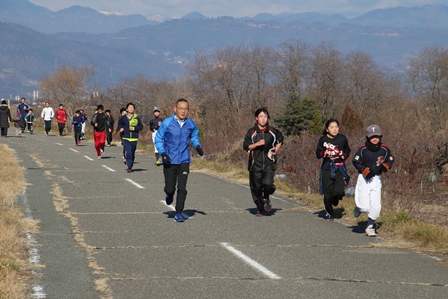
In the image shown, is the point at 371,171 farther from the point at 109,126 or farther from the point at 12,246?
the point at 109,126

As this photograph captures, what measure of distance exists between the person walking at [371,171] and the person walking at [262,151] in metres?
1.69

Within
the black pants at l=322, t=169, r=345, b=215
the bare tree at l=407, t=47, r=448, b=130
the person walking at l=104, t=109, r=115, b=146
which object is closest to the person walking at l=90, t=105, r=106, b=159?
the person walking at l=104, t=109, r=115, b=146

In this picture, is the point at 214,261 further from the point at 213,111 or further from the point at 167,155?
the point at 213,111

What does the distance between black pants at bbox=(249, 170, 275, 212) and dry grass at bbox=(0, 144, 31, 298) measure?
3.80 metres

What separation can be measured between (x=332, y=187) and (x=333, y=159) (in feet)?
1.59

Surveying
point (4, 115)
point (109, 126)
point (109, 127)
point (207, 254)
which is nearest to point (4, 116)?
point (4, 115)

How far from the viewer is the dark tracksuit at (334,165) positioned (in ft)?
40.0

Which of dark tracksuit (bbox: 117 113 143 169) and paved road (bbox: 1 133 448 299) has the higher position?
dark tracksuit (bbox: 117 113 143 169)

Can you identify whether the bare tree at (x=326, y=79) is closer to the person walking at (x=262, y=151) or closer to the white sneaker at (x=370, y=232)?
the person walking at (x=262, y=151)

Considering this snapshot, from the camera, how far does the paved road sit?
7535mm

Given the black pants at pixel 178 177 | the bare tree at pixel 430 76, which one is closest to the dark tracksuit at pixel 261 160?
the black pants at pixel 178 177

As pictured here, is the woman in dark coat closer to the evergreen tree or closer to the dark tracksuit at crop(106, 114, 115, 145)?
the dark tracksuit at crop(106, 114, 115, 145)

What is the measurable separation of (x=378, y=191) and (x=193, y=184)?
302 inches

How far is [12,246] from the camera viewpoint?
917 centimetres
